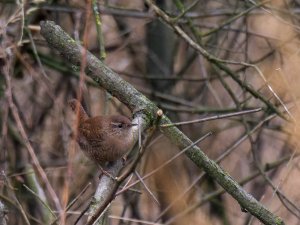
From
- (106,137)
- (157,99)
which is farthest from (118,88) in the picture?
(157,99)

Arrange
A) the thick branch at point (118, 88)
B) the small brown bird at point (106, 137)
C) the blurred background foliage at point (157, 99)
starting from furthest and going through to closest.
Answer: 1. the blurred background foliage at point (157, 99)
2. the small brown bird at point (106, 137)
3. the thick branch at point (118, 88)

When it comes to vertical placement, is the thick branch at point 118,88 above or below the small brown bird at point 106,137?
above

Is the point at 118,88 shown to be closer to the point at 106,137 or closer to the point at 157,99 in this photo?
the point at 106,137

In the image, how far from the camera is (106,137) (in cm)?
279

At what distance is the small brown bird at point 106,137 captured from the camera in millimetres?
2607

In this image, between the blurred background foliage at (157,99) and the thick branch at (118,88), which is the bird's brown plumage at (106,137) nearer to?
the thick branch at (118,88)

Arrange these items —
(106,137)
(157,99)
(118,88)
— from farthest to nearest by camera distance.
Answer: (157,99)
(106,137)
(118,88)

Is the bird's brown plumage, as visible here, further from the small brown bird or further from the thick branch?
the thick branch

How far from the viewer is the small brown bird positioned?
2.61m

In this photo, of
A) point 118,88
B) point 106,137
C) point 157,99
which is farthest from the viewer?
point 157,99

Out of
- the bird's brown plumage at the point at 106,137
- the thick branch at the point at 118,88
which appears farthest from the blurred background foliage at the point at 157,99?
the thick branch at the point at 118,88

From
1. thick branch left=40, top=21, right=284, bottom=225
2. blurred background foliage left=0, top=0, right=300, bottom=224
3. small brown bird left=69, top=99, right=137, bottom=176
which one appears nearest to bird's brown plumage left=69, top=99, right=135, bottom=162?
small brown bird left=69, top=99, right=137, bottom=176

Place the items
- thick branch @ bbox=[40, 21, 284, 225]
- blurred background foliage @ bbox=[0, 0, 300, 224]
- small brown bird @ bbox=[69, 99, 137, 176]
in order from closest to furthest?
thick branch @ bbox=[40, 21, 284, 225], small brown bird @ bbox=[69, 99, 137, 176], blurred background foliage @ bbox=[0, 0, 300, 224]

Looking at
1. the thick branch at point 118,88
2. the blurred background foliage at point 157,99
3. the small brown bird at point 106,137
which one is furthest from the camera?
the blurred background foliage at point 157,99
